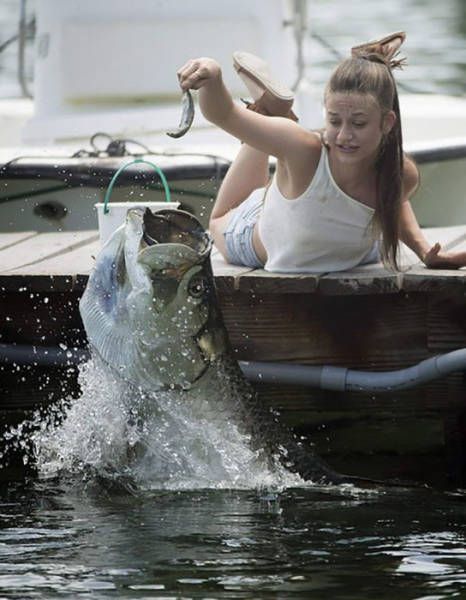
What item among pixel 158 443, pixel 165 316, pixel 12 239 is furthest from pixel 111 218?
pixel 12 239

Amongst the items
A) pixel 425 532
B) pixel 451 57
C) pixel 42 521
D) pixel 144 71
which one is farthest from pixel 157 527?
pixel 451 57

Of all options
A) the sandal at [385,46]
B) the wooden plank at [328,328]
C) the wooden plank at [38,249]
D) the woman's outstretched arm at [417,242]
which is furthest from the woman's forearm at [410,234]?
the wooden plank at [38,249]

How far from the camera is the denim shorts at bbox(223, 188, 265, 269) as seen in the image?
6051mm

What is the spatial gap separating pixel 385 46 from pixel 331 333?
107 centimetres

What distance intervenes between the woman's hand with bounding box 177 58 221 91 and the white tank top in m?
0.66

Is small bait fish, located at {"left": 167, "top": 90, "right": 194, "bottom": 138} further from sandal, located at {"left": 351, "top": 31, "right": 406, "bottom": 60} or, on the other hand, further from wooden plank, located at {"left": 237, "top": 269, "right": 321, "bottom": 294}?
sandal, located at {"left": 351, "top": 31, "right": 406, "bottom": 60}

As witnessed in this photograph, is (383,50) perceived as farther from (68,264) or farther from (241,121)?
(68,264)

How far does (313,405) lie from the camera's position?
5.99 metres

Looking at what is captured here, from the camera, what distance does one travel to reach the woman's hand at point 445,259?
18.9 feet

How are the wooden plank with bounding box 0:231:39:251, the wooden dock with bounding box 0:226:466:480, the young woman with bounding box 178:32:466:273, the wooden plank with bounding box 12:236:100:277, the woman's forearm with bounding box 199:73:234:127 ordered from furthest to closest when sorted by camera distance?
the wooden plank with bounding box 0:231:39:251 < the wooden plank with bounding box 12:236:100:277 < the wooden dock with bounding box 0:226:466:480 < the young woman with bounding box 178:32:466:273 < the woman's forearm with bounding box 199:73:234:127

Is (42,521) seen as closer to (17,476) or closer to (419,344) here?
(17,476)

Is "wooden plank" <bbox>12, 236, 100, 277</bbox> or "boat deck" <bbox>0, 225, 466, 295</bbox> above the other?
"wooden plank" <bbox>12, 236, 100, 277</bbox>

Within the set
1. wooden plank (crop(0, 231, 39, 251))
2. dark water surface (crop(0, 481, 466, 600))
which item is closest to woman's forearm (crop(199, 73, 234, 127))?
dark water surface (crop(0, 481, 466, 600))

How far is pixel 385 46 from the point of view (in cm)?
598
